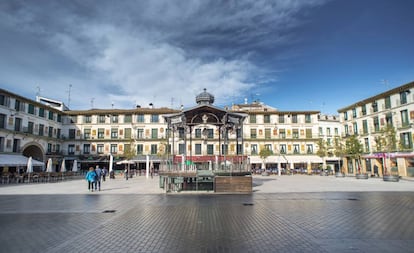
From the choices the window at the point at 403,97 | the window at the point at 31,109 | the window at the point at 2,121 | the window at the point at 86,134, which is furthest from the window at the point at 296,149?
the window at the point at 2,121

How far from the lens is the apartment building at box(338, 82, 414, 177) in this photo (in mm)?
32281

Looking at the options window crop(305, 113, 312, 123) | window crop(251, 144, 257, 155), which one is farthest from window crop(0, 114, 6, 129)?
window crop(305, 113, 312, 123)

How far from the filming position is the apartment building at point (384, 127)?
32281mm

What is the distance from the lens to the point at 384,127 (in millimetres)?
32094

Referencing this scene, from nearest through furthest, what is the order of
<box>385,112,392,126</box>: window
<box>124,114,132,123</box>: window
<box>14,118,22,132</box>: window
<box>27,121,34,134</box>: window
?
<box>14,118,22,132</box>: window
<box>385,112,392,126</box>: window
<box>27,121,34,134</box>: window
<box>124,114,132,123</box>: window

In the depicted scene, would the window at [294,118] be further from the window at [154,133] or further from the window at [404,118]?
the window at [154,133]

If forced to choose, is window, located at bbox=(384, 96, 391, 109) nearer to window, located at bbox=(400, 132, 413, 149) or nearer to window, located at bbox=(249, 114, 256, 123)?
window, located at bbox=(400, 132, 413, 149)

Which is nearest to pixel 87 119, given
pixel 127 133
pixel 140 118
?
pixel 127 133

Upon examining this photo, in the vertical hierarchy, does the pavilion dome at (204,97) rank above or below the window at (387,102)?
below

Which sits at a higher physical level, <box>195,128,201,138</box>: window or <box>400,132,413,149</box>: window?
<box>195,128,201,138</box>: window

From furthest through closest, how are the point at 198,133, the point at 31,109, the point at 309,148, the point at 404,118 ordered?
the point at 309,148 < the point at 198,133 < the point at 31,109 < the point at 404,118

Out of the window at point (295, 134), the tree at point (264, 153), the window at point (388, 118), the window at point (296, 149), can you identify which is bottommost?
the tree at point (264, 153)

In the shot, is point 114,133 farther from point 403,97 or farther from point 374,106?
point 403,97

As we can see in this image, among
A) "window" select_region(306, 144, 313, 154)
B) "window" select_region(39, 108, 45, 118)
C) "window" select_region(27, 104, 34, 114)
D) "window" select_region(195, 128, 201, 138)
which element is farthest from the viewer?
"window" select_region(306, 144, 313, 154)
